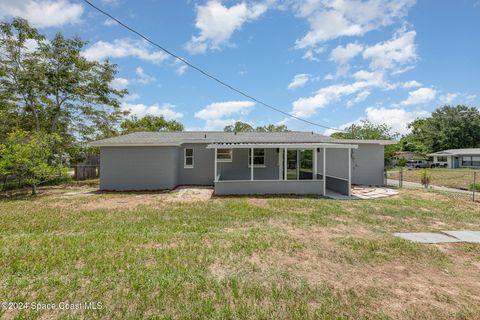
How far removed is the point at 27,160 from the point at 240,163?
11.0 meters

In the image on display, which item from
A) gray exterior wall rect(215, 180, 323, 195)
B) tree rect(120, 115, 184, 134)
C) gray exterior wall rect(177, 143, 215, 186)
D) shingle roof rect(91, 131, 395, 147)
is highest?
tree rect(120, 115, 184, 134)

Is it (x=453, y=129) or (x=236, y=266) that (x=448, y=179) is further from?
(x=453, y=129)

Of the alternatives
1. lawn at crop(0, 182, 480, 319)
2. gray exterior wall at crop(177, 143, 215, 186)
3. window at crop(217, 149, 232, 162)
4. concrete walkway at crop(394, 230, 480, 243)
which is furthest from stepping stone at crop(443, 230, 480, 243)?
gray exterior wall at crop(177, 143, 215, 186)

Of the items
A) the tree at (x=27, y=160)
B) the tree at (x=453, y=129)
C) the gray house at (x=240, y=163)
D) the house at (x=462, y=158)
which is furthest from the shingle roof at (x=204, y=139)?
the tree at (x=453, y=129)

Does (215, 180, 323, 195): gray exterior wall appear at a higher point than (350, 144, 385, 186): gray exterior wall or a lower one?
lower

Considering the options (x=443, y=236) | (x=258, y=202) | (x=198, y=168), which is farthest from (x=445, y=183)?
(x=198, y=168)

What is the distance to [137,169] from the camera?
13.8 meters

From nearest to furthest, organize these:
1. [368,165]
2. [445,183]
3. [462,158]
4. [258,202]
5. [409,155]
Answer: [258,202] < [368,165] < [445,183] < [462,158] < [409,155]

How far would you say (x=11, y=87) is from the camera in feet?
53.3

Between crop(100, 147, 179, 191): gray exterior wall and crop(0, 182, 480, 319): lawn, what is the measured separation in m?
5.75

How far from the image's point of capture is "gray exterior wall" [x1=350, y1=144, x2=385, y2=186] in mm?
15820

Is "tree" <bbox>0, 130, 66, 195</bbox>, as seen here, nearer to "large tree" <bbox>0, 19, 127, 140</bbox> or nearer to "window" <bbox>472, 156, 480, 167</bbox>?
"large tree" <bbox>0, 19, 127, 140</bbox>

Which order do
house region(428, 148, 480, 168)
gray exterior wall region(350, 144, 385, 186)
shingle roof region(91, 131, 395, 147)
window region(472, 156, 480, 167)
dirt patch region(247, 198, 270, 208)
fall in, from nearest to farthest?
dirt patch region(247, 198, 270, 208)
shingle roof region(91, 131, 395, 147)
gray exterior wall region(350, 144, 385, 186)
house region(428, 148, 480, 168)
window region(472, 156, 480, 167)

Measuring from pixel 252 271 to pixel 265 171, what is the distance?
11.2 meters
